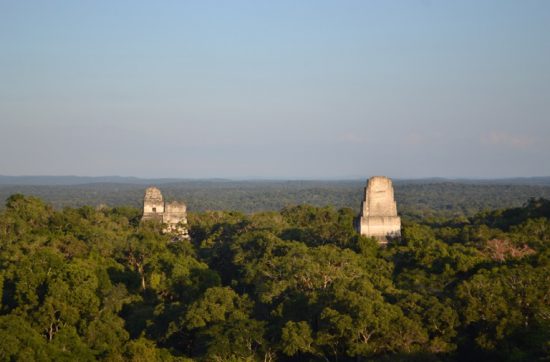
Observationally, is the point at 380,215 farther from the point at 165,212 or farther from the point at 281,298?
the point at 165,212

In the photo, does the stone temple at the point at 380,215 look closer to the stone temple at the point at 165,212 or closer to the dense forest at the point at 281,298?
the dense forest at the point at 281,298

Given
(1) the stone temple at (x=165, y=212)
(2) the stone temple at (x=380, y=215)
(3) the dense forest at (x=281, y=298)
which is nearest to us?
(3) the dense forest at (x=281, y=298)

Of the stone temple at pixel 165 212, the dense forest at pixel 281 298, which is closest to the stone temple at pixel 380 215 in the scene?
the dense forest at pixel 281 298

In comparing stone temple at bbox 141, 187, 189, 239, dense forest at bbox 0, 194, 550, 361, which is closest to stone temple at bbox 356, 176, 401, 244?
dense forest at bbox 0, 194, 550, 361

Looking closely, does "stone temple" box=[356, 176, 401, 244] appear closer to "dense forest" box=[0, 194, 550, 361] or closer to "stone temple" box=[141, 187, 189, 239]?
"dense forest" box=[0, 194, 550, 361]

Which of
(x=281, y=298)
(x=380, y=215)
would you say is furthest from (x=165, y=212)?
(x=281, y=298)

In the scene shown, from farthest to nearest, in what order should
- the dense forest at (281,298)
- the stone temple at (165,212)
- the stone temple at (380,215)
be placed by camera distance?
1. the stone temple at (165,212)
2. the stone temple at (380,215)
3. the dense forest at (281,298)
